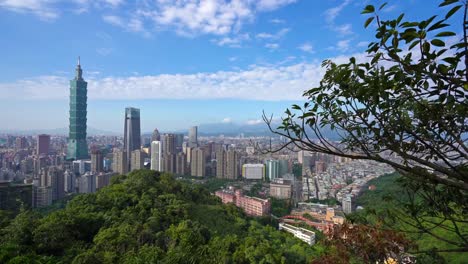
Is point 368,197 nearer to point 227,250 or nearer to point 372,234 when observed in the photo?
point 227,250

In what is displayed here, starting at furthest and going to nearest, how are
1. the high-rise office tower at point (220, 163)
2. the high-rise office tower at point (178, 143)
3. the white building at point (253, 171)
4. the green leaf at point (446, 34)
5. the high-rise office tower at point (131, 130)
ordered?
the high-rise office tower at point (131, 130) → the high-rise office tower at point (178, 143) → the white building at point (253, 171) → the high-rise office tower at point (220, 163) → the green leaf at point (446, 34)

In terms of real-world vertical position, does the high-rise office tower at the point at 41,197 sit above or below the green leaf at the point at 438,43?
below

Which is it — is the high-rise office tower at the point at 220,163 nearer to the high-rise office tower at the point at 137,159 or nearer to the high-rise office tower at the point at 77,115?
the high-rise office tower at the point at 137,159

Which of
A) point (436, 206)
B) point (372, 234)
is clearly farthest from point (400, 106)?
point (372, 234)

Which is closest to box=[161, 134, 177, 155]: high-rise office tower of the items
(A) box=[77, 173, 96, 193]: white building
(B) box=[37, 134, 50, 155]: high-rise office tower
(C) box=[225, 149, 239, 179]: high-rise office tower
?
(C) box=[225, 149, 239, 179]: high-rise office tower

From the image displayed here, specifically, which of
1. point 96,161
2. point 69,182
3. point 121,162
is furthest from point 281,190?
point 96,161

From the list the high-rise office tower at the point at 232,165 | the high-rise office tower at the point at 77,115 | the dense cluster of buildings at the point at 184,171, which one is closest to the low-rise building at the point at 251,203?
the dense cluster of buildings at the point at 184,171

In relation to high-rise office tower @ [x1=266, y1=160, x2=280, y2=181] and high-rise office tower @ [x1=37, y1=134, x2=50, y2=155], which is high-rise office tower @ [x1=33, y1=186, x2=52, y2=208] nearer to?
high-rise office tower @ [x1=266, y1=160, x2=280, y2=181]
